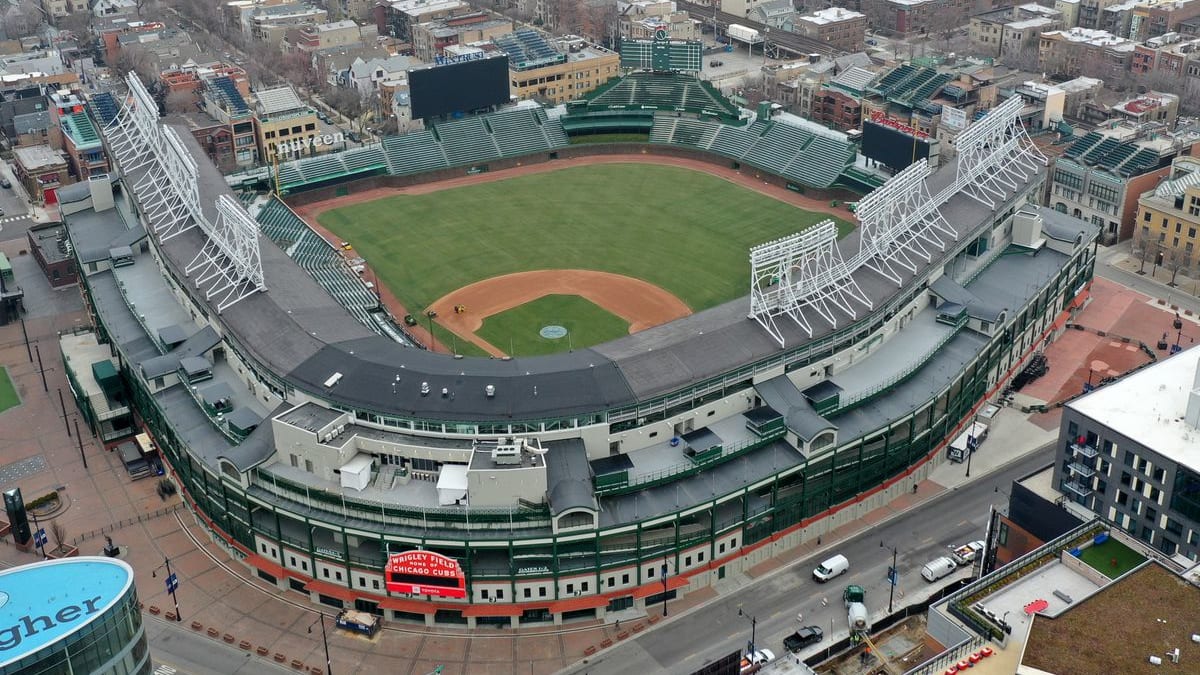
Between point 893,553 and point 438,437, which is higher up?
point 438,437

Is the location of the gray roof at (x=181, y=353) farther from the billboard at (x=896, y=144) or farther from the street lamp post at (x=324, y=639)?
the billboard at (x=896, y=144)

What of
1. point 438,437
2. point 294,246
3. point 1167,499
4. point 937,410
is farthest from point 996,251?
point 294,246

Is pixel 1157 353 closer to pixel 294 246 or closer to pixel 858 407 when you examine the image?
pixel 858 407

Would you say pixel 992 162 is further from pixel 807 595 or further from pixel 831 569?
pixel 807 595

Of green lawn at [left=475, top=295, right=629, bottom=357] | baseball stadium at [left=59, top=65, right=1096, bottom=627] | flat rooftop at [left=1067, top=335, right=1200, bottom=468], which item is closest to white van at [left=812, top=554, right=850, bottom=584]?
baseball stadium at [left=59, top=65, right=1096, bottom=627]

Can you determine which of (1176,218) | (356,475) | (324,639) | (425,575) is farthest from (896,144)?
(324,639)

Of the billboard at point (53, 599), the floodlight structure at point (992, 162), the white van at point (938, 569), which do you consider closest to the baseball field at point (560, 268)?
the floodlight structure at point (992, 162)
